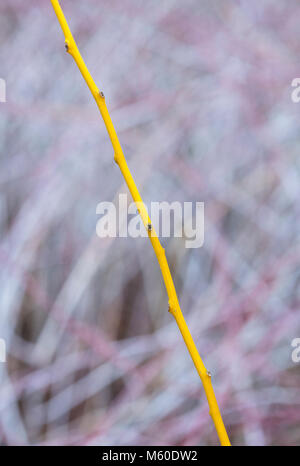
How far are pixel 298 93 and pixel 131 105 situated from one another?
258mm

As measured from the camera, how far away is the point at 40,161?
786 millimetres

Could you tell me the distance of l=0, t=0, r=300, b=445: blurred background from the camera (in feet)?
2.41
